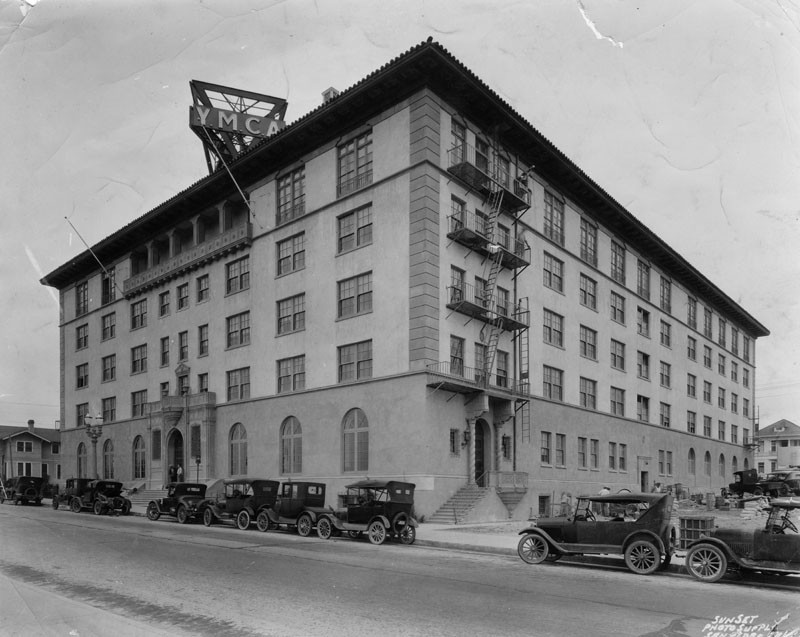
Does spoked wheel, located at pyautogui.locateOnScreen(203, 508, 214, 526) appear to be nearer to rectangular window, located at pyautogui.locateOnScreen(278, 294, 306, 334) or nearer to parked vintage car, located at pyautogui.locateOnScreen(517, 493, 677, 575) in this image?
rectangular window, located at pyautogui.locateOnScreen(278, 294, 306, 334)

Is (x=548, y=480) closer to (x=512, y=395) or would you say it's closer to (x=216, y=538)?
(x=512, y=395)

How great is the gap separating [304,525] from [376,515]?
315 centimetres

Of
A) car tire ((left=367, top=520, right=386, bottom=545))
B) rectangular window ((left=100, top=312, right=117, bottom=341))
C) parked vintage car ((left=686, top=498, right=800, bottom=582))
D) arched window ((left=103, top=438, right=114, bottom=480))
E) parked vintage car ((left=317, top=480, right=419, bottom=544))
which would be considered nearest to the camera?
parked vintage car ((left=686, top=498, right=800, bottom=582))

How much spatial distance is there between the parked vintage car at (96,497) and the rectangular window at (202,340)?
9537 millimetres

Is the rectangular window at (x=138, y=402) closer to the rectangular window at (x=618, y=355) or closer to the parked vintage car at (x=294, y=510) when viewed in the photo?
the parked vintage car at (x=294, y=510)

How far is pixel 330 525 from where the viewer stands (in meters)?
21.0

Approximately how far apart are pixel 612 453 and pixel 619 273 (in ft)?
37.8

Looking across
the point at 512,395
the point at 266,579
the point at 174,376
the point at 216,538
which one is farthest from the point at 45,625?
the point at 174,376

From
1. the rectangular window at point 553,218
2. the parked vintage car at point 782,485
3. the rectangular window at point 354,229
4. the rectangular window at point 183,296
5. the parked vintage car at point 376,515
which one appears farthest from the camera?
the parked vintage car at point 782,485

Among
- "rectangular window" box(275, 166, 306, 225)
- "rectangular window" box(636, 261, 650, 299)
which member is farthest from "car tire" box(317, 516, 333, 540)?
"rectangular window" box(636, 261, 650, 299)

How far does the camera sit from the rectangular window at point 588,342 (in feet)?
132

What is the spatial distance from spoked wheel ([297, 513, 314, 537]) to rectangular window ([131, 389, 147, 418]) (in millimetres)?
27166

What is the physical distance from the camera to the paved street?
853cm

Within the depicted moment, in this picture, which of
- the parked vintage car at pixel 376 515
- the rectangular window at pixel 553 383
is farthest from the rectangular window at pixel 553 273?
the parked vintage car at pixel 376 515
